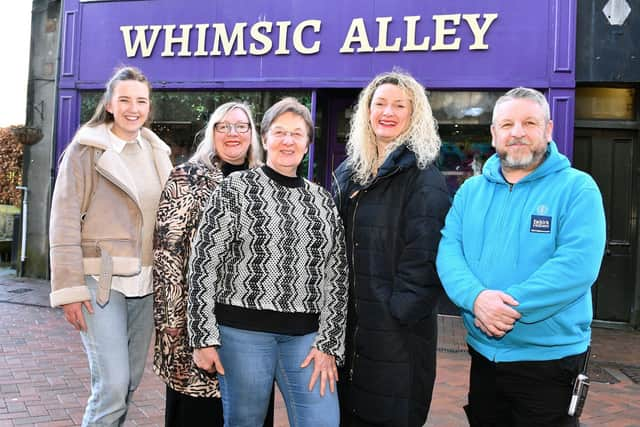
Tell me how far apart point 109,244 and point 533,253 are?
195 cm

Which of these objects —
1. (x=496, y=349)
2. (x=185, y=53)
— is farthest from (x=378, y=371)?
(x=185, y=53)

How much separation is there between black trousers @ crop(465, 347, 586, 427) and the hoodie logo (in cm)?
54

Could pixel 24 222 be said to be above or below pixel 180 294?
above

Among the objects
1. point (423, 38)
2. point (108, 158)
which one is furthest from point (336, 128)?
point (108, 158)

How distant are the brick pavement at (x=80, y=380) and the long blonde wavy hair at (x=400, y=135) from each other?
2.17 metres

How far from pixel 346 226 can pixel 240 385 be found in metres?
0.87

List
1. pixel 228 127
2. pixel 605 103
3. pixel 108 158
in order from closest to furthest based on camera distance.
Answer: pixel 108 158, pixel 228 127, pixel 605 103

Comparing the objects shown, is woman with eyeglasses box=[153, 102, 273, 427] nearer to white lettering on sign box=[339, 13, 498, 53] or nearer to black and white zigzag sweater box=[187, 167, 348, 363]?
black and white zigzag sweater box=[187, 167, 348, 363]

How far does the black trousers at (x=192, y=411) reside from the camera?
302 cm

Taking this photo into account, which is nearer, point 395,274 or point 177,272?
point 395,274

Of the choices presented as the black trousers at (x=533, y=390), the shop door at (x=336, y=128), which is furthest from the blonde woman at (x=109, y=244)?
the shop door at (x=336, y=128)

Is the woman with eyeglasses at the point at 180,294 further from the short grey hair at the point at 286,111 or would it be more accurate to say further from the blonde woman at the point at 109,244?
the short grey hair at the point at 286,111

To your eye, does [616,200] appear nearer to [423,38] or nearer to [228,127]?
[423,38]

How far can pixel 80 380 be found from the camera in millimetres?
4949
